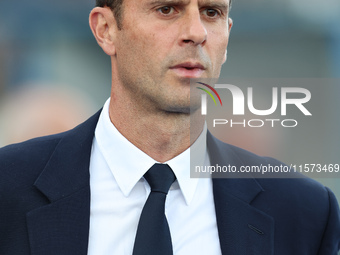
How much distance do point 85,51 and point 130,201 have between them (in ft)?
15.7

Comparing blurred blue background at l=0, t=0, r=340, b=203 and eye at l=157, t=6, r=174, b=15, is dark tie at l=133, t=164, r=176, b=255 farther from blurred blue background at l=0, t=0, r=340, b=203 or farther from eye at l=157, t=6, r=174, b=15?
blurred blue background at l=0, t=0, r=340, b=203

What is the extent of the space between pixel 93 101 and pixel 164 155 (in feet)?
14.7

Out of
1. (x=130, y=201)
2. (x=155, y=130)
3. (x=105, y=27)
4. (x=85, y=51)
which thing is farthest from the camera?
(x=85, y=51)

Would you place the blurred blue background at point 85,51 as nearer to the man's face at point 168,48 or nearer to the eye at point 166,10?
the man's face at point 168,48

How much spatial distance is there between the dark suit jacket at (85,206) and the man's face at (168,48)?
1.18ft

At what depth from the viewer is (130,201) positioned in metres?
2.36

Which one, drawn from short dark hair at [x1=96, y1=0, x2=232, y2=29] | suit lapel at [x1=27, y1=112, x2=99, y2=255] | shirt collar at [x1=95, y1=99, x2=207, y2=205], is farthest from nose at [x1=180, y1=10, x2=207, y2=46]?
suit lapel at [x1=27, y1=112, x2=99, y2=255]

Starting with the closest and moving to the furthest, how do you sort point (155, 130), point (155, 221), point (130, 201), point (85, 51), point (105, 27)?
1. point (155, 221)
2. point (130, 201)
3. point (155, 130)
4. point (105, 27)
5. point (85, 51)

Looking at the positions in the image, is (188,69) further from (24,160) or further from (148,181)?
(24,160)

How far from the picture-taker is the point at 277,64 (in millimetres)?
6566

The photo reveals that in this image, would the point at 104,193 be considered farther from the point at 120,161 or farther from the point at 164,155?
the point at 164,155

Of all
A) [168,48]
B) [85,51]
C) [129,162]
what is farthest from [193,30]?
[85,51]

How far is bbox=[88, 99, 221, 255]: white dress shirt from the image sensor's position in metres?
2.28

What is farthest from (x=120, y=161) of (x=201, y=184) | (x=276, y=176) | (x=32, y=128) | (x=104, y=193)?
(x=32, y=128)
